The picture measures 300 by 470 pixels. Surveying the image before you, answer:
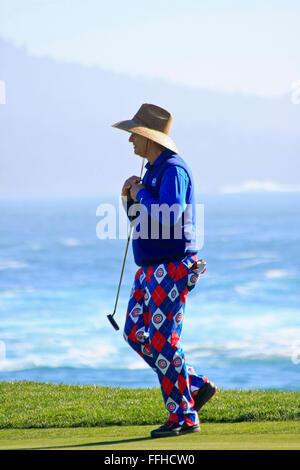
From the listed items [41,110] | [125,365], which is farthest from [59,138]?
[125,365]

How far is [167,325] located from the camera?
218 inches

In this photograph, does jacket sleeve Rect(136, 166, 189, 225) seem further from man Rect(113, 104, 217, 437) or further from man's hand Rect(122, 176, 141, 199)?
man's hand Rect(122, 176, 141, 199)

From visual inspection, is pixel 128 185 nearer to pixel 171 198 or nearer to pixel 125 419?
pixel 171 198

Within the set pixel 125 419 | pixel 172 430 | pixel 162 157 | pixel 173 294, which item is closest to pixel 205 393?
pixel 172 430

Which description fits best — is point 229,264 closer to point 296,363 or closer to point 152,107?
point 296,363

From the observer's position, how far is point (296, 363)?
27422 millimetres

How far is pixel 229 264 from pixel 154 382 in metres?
37.9

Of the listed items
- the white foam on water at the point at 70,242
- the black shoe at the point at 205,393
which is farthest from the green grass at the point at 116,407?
the white foam on water at the point at 70,242

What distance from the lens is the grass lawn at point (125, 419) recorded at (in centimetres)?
527

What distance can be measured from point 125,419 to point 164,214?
1.94 meters

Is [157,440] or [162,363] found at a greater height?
[162,363]

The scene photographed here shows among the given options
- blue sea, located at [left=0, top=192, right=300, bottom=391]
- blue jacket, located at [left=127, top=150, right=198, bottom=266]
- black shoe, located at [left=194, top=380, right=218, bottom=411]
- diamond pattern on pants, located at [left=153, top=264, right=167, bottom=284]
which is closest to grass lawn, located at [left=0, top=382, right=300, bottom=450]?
black shoe, located at [left=194, top=380, right=218, bottom=411]

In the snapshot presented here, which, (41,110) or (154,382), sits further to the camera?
(41,110)

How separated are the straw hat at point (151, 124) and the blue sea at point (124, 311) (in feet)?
55.1
